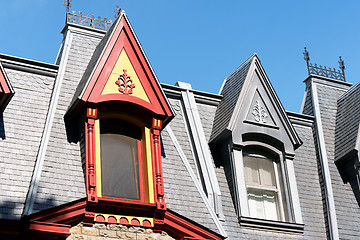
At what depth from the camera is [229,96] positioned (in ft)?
57.8

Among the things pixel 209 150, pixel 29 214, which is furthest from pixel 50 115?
pixel 209 150

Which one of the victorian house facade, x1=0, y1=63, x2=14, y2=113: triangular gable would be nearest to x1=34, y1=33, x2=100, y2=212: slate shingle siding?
the victorian house facade

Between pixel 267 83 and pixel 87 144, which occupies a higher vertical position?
pixel 267 83

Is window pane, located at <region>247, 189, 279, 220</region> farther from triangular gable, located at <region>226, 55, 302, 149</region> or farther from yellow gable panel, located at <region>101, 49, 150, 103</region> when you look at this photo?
yellow gable panel, located at <region>101, 49, 150, 103</region>

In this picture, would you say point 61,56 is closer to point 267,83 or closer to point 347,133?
point 267,83

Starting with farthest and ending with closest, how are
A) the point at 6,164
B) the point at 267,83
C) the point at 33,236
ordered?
→ the point at 267,83
the point at 6,164
the point at 33,236

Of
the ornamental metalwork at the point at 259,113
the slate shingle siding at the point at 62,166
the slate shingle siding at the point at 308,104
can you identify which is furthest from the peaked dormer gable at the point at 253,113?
the slate shingle siding at the point at 62,166

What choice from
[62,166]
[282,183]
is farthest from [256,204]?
[62,166]

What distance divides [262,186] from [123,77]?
15.2ft

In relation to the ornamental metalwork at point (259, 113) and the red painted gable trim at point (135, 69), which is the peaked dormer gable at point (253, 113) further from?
the red painted gable trim at point (135, 69)

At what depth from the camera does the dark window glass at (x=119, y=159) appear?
13609 mm

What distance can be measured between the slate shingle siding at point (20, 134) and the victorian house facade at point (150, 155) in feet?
0.09

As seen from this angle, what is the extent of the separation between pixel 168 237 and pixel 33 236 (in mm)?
2898

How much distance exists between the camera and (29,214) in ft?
39.0
